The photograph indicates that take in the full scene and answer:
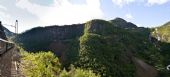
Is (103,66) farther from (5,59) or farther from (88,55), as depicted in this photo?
(5,59)

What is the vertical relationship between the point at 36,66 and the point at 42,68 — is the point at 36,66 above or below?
above

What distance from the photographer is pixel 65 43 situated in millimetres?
194500

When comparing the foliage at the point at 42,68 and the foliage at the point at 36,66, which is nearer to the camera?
the foliage at the point at 36,66

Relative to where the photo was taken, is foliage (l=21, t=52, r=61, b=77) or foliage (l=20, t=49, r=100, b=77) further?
foliage (l=20, t=49, r=100, b=77)

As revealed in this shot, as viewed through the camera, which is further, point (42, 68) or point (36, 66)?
point (42, 68)

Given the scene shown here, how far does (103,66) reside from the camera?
163 metres

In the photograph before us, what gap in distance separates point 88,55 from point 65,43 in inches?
925

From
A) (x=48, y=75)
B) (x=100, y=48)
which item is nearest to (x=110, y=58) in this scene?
(x=100, y=48)

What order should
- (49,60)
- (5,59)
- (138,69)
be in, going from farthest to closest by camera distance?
(138,69)
(49,60)
(5,59)

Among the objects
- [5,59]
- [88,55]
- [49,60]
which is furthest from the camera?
[88,55]

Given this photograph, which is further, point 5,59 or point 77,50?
point 77,50

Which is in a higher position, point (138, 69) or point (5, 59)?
point (5, 59)

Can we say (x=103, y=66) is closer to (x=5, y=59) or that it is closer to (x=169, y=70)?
(x=169, y=70)

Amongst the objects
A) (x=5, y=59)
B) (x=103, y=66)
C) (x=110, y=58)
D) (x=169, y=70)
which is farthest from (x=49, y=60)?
(x=5, y=59)
